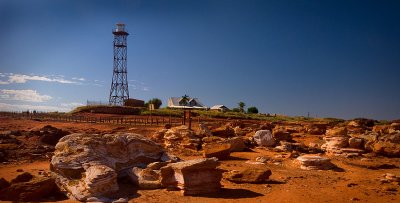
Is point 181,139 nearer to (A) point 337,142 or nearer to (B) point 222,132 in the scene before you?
(B) point 222,132

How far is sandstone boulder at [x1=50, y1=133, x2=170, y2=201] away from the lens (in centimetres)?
1002

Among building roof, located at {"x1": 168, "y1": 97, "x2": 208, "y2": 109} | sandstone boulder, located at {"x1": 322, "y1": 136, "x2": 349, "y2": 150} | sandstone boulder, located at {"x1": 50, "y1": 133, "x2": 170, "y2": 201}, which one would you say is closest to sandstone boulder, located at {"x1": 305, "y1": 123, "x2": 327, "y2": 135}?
sandstone boulder, located at {"x1": 322, "y1": 136, "x2": 349, "y2": 150}

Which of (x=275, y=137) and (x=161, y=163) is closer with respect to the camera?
(x=161, y=163)

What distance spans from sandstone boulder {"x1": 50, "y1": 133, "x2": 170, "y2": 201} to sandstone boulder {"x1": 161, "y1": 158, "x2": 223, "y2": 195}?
5.19 ft

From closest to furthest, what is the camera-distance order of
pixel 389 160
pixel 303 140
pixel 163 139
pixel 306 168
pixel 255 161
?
1. pixel 306 168
2. pixel 255 161
3. pixel 389 160
4. pixel 163 139
5. pixel 303 140

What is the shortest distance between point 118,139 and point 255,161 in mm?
6901

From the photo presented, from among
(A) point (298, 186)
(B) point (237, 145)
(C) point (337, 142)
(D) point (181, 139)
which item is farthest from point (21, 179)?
(C) point (337, 142)

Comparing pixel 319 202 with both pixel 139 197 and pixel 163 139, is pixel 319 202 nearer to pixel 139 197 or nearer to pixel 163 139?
pixel 139 197

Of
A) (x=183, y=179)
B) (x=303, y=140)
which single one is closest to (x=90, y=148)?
(x=183, y=179)

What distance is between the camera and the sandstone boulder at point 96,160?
32.9 ft

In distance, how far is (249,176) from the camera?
486 inches

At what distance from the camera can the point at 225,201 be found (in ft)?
32.8

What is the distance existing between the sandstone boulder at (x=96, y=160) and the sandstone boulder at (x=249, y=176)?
2832 millimetres

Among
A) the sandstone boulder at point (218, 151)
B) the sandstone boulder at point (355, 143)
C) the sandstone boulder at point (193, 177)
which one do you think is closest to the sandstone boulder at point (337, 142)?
the sandstone boulder at point (355, 143)
